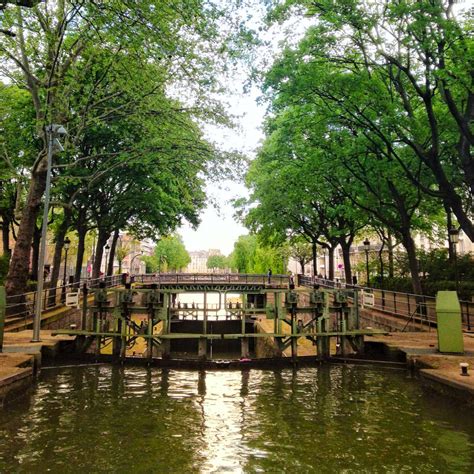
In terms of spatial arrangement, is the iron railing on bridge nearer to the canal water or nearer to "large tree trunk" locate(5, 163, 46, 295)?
"large tree trunk" locate(5, 163, 46, 295)

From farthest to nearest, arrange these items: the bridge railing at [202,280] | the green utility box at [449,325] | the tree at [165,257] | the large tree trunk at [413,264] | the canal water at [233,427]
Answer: the tree at [165,257] → the bridge railing at [202,280] → the large tree trunk at [413,264] → the green utility box at [449,325] → the canal water at [233,427]

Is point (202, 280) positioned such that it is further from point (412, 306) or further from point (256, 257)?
point (412, 306)

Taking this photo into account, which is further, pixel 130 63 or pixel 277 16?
pixel 130 63

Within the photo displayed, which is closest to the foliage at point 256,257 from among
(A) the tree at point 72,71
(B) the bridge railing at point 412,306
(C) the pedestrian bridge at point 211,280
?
(C) the pedestrian bridge at point 211,280

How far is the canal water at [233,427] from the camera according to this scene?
239 inches

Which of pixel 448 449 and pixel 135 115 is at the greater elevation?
pixel 135 115

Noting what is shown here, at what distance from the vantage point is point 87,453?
6.39 meters

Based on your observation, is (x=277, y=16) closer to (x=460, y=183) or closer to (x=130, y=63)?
(x=130, y=63)

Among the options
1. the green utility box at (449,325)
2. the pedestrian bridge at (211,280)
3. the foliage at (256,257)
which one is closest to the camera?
the green utility box at (449,325)

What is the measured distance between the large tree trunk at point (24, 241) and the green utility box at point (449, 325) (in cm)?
1668

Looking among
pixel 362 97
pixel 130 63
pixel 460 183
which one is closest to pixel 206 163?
pixel 130 63

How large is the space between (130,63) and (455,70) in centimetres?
1153

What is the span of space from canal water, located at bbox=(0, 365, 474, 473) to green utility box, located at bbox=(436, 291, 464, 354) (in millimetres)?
1711

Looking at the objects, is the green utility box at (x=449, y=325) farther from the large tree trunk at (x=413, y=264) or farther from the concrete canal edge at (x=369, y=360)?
the large tree trunk at (x=413, y=264)
